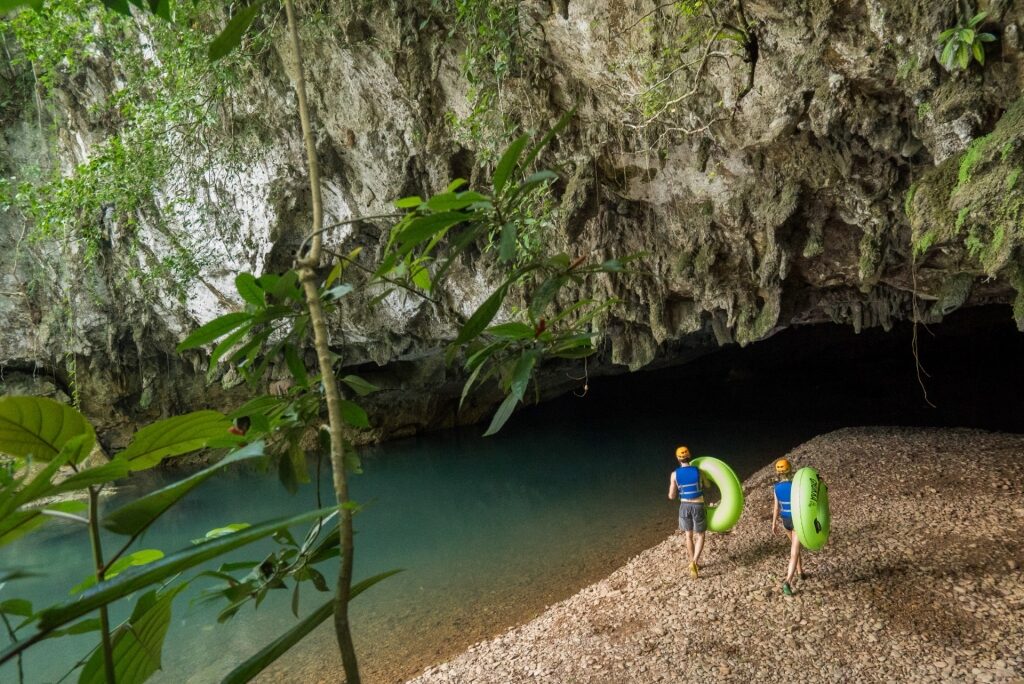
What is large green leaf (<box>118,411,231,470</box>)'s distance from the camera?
2.12 feet

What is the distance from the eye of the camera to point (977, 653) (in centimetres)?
330

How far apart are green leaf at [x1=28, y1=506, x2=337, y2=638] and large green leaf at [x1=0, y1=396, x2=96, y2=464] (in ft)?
0.60

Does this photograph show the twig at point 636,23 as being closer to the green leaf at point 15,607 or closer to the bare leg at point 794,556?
the bare leg at point 794,556

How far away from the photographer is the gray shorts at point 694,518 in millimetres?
4684

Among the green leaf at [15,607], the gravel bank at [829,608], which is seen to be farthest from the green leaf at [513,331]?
the gravel bank at [829,608]

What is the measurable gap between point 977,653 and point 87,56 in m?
9.34

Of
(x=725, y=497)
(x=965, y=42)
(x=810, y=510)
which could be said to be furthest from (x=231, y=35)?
(x=725, y=497)

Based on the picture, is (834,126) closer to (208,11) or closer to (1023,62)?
(1023,62)

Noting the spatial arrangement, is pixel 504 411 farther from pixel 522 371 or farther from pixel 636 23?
pixel 636 23

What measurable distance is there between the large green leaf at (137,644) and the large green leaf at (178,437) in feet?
0.58

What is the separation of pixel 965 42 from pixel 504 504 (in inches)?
284

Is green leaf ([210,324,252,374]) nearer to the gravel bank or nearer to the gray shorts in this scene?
the gravel bank

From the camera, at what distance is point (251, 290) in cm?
95

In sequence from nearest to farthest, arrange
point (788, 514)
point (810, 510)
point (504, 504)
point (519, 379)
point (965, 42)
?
point (519, 379), point (965, 42), point (810, 510), point (788, 514), point (504, 504)
